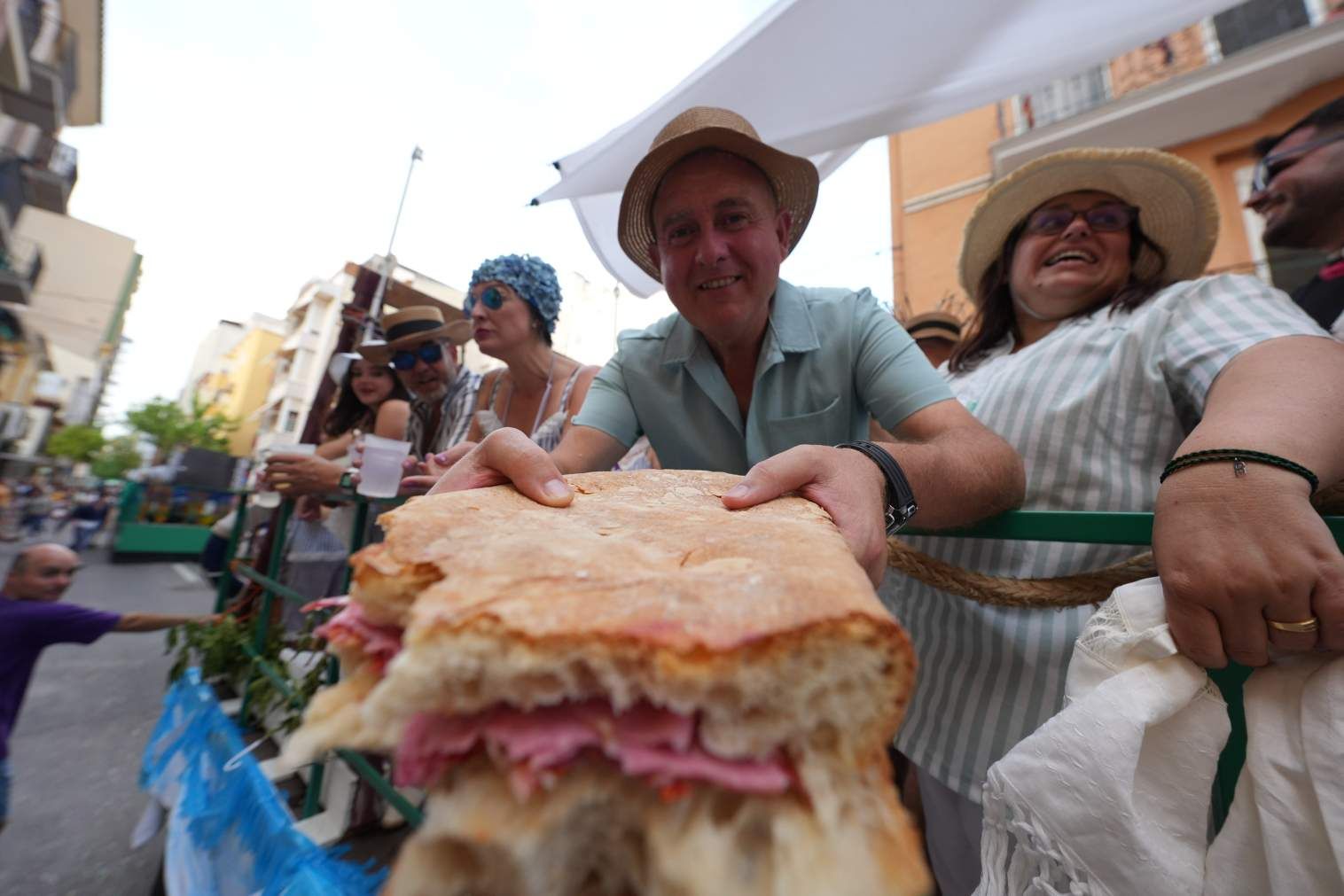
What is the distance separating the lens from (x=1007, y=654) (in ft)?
4.68

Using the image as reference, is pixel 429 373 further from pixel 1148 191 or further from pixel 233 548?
pixel 1148 191

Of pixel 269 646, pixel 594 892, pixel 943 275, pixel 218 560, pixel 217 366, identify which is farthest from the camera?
pixel 217 366

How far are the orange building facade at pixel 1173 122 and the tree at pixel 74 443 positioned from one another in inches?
1810

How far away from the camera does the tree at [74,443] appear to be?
106 ft

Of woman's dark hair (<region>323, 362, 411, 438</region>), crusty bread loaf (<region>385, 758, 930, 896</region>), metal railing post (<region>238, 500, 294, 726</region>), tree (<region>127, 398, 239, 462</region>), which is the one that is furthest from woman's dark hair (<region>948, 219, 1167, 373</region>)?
tree (<region>127, 398, 239, 462</region>)

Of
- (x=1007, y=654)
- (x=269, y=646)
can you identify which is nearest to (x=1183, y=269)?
(x=1007, y=654)

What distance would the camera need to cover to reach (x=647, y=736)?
426mm

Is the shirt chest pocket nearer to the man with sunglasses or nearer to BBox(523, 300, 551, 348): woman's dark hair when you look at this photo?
BBox(523, 300, 551, 348): woman's dark hair

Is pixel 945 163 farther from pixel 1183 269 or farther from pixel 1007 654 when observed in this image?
pixel 1007 654

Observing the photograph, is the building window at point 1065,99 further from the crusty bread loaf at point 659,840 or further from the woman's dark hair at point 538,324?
the crusty bread loaf at point 659,840

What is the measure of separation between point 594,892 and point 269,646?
368 cm

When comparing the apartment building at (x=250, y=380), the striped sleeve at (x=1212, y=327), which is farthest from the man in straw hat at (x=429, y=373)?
the apartment building at (x=250, y=380)

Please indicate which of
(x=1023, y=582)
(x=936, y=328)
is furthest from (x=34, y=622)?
(x=936, y=328)

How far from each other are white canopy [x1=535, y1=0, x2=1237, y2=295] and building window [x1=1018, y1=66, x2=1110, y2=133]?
6181 mm
